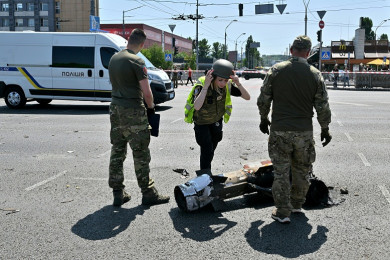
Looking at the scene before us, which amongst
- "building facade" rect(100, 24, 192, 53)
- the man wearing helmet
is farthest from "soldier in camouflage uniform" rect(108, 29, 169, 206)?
"building facade" rect(100, 24, 192, 53)

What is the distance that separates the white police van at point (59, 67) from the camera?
14.2m

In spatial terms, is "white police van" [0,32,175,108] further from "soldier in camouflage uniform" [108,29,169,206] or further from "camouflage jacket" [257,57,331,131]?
"camouflage jacket" [257,57,331,131]

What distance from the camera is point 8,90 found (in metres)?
14.9

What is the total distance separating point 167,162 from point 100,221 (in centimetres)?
275

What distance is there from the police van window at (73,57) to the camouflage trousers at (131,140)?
10.1m

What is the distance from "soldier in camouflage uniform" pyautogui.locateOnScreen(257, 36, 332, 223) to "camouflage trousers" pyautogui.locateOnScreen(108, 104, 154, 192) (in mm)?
1296

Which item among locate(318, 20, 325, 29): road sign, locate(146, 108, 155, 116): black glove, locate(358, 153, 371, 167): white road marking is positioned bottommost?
locate(358, 153, 371, 167): white road marking

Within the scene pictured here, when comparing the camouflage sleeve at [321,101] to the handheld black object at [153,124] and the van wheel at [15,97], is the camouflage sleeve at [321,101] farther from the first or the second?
the van wheel at [15,97]

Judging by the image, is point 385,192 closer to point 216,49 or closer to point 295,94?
point 295,94

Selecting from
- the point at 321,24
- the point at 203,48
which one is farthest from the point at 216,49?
the point at 321,24

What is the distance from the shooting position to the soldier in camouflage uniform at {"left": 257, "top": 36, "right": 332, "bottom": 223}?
3979 mm

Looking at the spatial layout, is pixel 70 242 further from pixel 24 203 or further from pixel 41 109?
pixel 41 109

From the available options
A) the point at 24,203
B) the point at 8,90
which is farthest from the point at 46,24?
the point at 24,203

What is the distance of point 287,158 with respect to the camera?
13.4 ft
